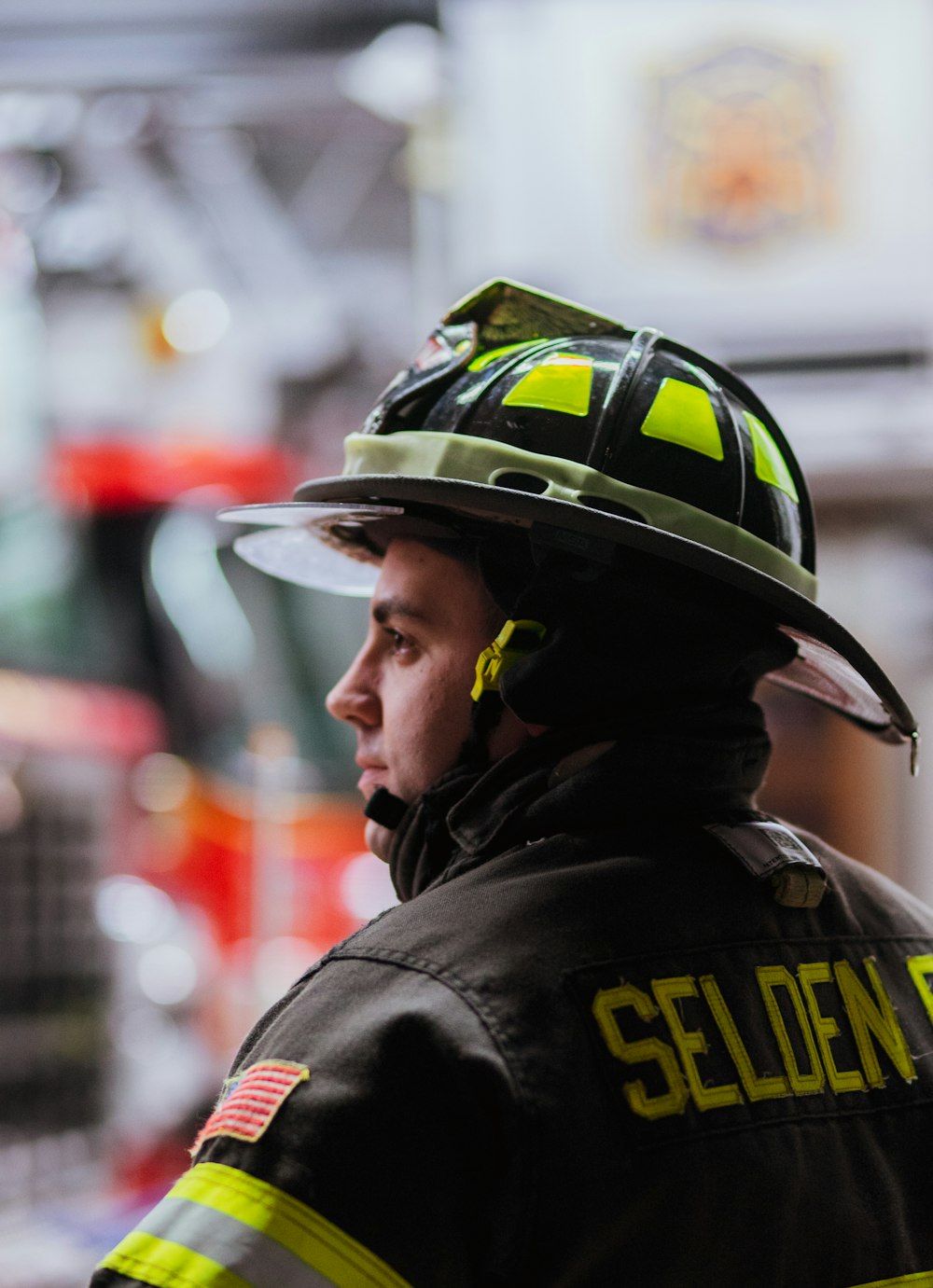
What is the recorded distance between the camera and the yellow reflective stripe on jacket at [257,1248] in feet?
3.79

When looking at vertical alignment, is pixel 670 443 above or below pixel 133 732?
above

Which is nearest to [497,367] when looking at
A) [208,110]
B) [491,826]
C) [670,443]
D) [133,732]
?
[670,443]

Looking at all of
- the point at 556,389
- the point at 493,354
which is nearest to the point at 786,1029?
A: the point at 556,389

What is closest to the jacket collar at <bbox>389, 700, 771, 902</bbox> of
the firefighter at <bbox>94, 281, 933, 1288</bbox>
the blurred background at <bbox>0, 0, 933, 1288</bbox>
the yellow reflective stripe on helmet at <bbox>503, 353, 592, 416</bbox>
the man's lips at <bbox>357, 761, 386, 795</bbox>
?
the firefighter at <bbox>94, 281, 933, 1288</bbox>

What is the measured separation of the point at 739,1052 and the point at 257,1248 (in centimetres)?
47

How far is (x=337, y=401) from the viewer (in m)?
8.02

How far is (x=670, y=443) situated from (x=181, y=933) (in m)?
4.92

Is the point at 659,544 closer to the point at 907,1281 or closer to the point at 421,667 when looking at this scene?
the point at 421,667

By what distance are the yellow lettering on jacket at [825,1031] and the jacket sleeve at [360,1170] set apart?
1.31 ft

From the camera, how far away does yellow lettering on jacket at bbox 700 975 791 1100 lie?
4.49ft

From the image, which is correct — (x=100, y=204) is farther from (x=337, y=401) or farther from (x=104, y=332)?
(x=337, y=401)

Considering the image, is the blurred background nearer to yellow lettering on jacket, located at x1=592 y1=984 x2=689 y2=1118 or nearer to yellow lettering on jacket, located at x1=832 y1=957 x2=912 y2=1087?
yellow lettering on jacket, located at x1=832 y1=957 x2=912 y2=1087

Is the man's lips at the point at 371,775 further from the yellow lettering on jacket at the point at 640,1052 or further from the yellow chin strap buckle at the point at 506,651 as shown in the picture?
the yellow lettering on jacket at the point at 640,1052

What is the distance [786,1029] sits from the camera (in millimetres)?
1445
